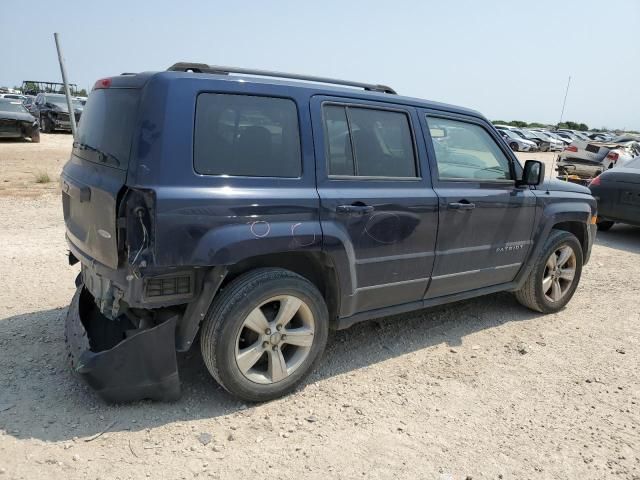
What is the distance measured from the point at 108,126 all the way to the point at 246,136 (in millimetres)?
826

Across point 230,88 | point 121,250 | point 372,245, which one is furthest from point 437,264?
point 121,250

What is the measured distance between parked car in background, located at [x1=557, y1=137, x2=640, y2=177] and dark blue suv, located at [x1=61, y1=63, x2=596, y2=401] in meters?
9.94

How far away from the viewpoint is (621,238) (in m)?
8.90

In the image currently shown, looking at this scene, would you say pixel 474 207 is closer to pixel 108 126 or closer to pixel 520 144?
pixel 108 126

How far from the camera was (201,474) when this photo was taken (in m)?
2.59

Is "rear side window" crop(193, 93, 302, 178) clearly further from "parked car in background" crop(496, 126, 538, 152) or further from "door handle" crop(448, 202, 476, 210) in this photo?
"parked car in background" crop(496, 126, 538, 152)

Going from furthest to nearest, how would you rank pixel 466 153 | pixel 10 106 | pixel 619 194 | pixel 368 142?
pixel 10 106 < pixel 619 194 < pixel 466 153 < pixel 368 142

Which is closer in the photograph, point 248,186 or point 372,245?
point 248,186

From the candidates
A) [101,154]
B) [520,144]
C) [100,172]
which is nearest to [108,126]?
[101,154]

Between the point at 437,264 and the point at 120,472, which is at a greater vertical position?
the point at 437,264

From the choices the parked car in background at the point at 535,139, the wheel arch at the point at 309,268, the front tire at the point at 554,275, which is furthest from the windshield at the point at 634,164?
the parked car in background at the point at 535,139

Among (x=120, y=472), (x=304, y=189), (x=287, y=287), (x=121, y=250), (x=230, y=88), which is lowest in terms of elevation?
(x=120, y=472)

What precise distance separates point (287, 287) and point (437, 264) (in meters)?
1.32

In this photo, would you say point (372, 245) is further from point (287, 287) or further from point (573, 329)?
point (573, 329)
